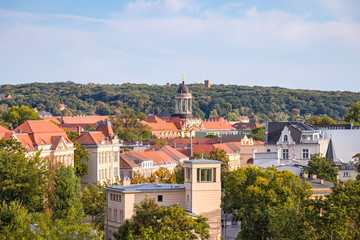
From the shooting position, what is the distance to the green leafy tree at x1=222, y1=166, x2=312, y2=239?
223 feet

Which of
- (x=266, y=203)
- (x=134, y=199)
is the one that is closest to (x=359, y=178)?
(x=266, y=203)

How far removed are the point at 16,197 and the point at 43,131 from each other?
3152 cm

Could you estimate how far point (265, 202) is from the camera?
76.2 meters

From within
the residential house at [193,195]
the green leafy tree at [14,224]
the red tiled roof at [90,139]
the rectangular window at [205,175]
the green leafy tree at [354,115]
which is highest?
the green leafy tree at [354,115]

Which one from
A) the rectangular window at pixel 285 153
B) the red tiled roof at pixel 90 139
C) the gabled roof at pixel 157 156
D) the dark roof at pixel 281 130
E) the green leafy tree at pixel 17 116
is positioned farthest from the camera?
the green leafy tree at pixel 17 116

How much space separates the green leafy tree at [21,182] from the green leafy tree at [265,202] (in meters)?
17.1

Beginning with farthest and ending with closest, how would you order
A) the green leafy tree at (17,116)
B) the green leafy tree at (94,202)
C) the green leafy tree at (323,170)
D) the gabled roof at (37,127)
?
1. the green leafy tree at (17,116)
2. the gabled roof at (37,127)
3. the green leafy tree at (323,170)
4. the green leafy tree at (94,202)

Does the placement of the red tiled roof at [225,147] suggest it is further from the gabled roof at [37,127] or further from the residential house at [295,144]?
A: the gabled roof at [37,127]

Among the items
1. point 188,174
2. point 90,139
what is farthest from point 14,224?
point 90,139

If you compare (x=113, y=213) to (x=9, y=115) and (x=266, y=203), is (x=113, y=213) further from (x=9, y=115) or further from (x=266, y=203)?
(x=9, y=115)

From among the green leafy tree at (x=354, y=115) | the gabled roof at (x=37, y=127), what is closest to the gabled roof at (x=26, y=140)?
the gabled roof at (x=37, y=127)

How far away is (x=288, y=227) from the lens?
67438 mm

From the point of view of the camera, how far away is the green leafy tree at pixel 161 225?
216 feet

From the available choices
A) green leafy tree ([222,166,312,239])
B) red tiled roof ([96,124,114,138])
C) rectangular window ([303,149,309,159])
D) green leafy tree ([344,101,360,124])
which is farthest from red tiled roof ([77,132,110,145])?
green leafy tree ([344,101,360,124])
